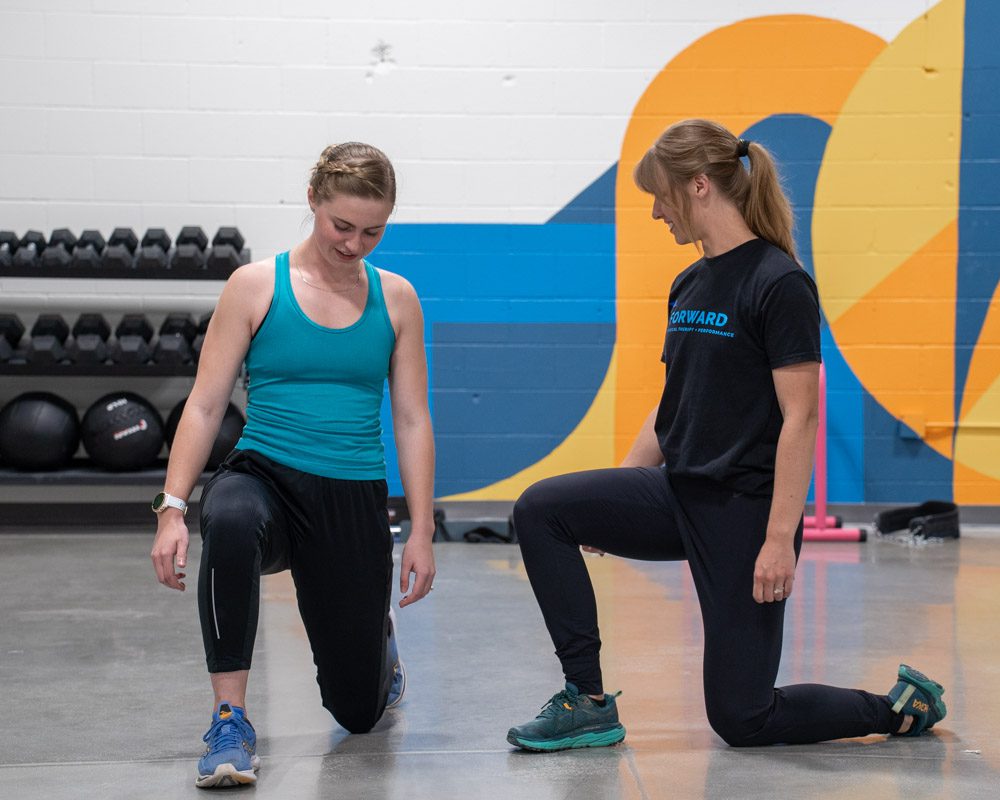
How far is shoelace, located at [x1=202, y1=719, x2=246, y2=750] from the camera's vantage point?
209cm

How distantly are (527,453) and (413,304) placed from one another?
3.29m

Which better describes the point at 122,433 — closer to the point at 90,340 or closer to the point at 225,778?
the point at 90,340

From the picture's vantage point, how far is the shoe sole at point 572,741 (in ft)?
7.48

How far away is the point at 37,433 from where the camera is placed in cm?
518

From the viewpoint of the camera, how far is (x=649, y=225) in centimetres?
562

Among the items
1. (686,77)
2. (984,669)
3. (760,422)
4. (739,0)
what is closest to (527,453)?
(686,77)

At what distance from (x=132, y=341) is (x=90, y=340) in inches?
7.5

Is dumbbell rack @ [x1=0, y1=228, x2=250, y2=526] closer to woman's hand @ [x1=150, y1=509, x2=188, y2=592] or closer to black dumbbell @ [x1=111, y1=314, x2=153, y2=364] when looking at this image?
black dumbbell @ [x1=111, y1=314, x2=153, y2=364]

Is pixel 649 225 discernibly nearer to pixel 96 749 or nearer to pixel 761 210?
pixel 761 210

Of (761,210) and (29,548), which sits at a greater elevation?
(761,210)

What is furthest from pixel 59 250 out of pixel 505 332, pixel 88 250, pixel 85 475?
pixel 505 332

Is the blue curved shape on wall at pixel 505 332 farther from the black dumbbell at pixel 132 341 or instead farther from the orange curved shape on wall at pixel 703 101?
the black dumbbell at pixel 132 341

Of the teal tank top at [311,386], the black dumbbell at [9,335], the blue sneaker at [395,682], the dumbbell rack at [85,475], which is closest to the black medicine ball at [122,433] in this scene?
the dumbbell rack at [85,475]

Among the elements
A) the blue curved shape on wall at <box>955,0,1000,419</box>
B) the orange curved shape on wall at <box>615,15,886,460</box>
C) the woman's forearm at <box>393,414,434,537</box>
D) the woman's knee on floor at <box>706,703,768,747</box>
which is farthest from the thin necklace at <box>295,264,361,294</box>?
the blue curved shape on wall at <box>955,0,1000,419</box>
